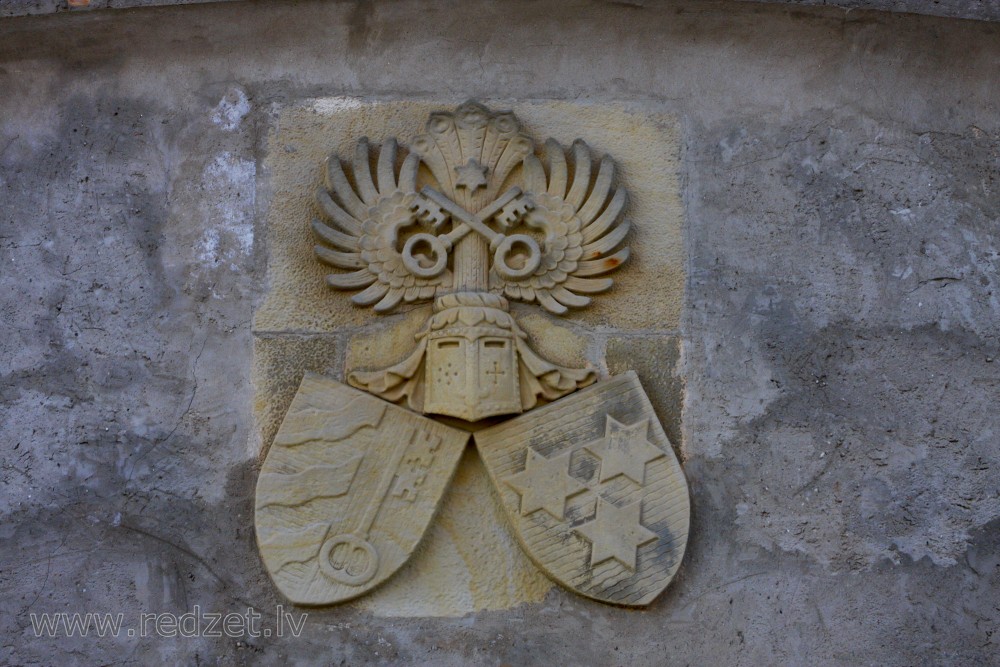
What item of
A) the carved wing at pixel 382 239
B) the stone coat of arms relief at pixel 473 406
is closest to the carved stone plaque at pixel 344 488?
the stone coat of arms relief at pixel 473 406

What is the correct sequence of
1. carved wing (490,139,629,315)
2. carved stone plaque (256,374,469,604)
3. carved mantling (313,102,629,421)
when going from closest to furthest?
A: 1. carved stone plaque (256,374,469,604)
2. carved mantling (313,102,629,421)
3. carved wing (490,139,629,315)

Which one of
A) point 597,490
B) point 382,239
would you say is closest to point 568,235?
point 382,239

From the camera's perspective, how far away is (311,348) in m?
3.56

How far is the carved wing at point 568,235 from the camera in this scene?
3.59 metres

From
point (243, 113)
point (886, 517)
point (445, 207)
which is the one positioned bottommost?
point (886, 517)

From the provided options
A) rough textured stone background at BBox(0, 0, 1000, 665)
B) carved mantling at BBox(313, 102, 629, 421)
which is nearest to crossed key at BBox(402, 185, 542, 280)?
carved mantling at BBox(313, 102, 629, 421)

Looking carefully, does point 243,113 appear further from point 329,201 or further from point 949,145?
point 949,145

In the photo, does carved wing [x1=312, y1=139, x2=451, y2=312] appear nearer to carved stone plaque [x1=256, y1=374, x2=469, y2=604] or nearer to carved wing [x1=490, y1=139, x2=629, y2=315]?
carved wing [x1=490, y1=139, x2=629, y2=315]

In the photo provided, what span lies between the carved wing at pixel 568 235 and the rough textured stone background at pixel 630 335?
0.69 feet

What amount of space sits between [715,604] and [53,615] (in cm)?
171

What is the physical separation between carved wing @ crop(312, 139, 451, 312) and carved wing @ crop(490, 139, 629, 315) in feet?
0.65

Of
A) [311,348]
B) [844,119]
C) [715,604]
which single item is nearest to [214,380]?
[311,348]

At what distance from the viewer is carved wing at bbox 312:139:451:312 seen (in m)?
3.57

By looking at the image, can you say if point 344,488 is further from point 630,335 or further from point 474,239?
point 630,335
